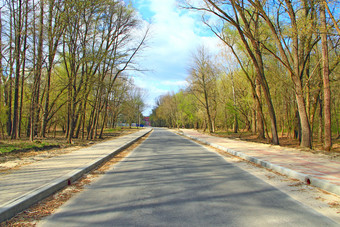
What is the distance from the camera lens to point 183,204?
4.95 metres

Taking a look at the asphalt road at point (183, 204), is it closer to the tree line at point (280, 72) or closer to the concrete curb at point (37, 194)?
the concrete curb at point (37, 194)

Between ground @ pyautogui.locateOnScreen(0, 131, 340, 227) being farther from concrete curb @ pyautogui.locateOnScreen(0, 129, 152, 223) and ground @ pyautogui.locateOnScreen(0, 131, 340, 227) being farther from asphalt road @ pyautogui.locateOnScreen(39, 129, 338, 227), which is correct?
asphalt road @ pyautogui.locateOnScreen(39, 129, 338, 227)

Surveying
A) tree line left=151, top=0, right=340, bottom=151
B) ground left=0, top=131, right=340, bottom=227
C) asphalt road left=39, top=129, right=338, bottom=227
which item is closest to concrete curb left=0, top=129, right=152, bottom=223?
ground left=0, top=131, right=340, bottom=227

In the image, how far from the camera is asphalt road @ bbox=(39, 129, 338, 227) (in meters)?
Answer: 4.12

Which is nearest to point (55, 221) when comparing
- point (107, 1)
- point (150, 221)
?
point (150, 221)

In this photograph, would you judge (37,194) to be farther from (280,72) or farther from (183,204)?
(280,72)

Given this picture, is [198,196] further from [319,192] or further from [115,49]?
[115,49]

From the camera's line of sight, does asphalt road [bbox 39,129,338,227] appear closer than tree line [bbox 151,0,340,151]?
Yes

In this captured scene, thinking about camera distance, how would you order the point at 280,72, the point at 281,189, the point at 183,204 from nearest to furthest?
the point at 183,204 < the point at 281,189 < the point at 280,72

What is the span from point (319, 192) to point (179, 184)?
10.3ft

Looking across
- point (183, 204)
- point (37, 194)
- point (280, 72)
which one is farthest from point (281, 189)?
point (280, 72)

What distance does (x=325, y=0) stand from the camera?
1047 centimetres

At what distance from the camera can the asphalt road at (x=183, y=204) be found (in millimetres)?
4121

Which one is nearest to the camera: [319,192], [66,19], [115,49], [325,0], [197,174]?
[319,192]
